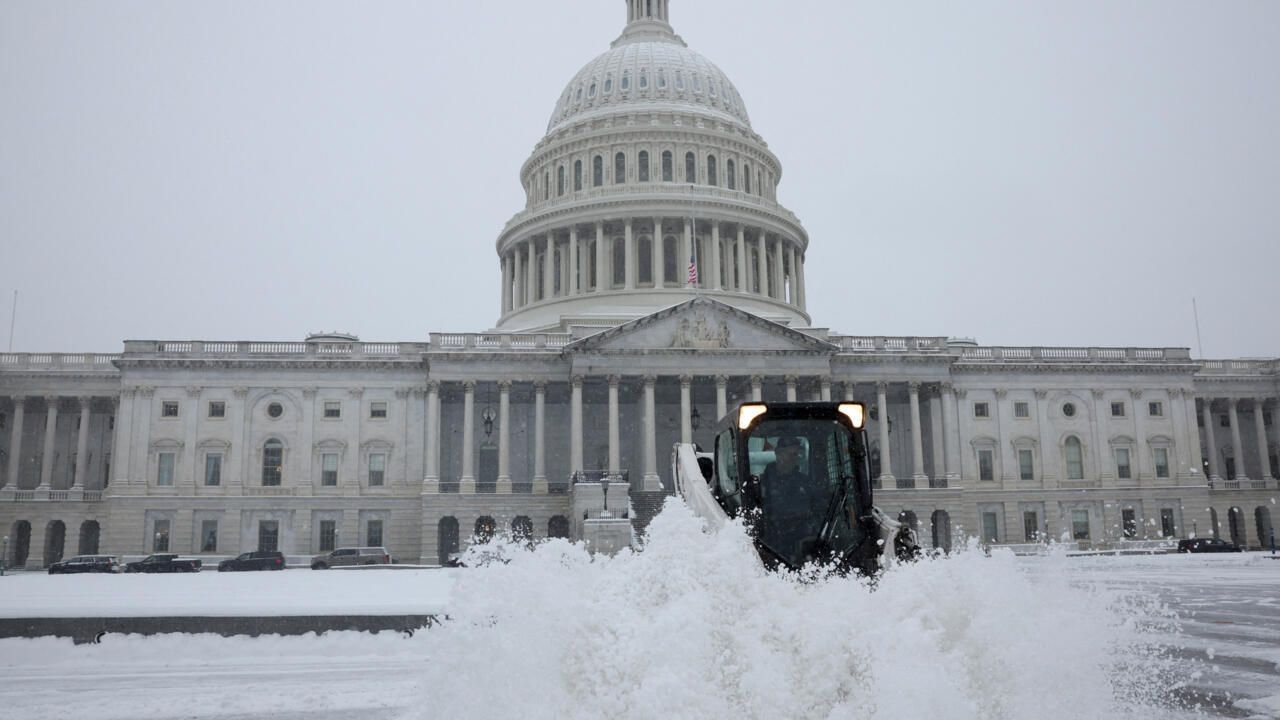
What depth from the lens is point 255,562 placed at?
55.5 meters

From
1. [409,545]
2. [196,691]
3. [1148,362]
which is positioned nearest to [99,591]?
[196,691]

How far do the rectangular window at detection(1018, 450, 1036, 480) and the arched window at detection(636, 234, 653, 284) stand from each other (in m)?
30.1

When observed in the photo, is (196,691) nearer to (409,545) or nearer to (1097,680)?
(1097,680)

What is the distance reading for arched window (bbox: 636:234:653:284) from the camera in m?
79.9

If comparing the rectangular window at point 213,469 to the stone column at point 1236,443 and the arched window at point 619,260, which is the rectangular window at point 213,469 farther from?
the stone column at point 1236,443

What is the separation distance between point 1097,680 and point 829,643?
9.72 ft

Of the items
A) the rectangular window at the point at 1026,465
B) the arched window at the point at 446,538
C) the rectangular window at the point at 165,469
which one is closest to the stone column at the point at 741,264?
the rectangular window at the point at 1026,465

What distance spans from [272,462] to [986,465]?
47.1m

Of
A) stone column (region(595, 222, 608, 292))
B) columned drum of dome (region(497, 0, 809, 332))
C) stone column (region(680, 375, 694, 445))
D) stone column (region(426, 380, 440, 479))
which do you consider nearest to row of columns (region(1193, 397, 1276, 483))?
columned drum of dome (region(497, 0, 809, 332))

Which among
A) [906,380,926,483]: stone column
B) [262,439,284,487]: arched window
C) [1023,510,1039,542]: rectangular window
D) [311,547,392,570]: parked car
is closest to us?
[311,547,392,570]: parked car

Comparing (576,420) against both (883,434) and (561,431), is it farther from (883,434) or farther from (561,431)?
(883,434)

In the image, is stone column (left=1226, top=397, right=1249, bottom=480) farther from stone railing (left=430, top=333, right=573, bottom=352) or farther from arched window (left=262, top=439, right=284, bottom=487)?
arched window (left=262, top=439, right=284, bottom=487)

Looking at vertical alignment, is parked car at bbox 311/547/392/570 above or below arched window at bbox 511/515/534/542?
below

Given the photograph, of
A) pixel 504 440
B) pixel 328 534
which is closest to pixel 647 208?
pixel 504 440
